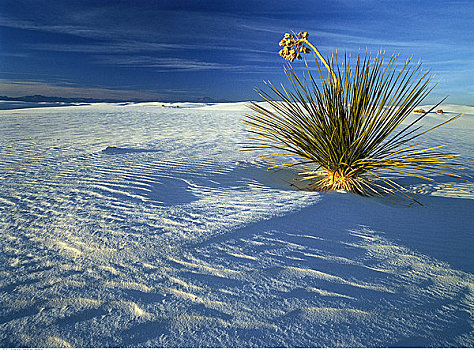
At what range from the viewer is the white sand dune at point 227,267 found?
1.36m

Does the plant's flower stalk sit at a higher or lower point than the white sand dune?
higher

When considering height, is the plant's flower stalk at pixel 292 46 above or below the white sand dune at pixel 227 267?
above

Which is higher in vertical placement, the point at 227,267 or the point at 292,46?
the point at 292,46

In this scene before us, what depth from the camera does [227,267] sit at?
182cm

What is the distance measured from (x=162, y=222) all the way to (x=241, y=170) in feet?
6.79

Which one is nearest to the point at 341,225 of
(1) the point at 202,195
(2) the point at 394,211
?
(2) the point at 394,211

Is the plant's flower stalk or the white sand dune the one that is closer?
the white sand dune

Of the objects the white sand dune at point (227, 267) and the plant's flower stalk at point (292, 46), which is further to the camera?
the plant's flower stalk at point (292, 46)

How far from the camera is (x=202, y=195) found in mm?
3209

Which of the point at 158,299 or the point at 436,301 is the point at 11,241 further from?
the point at 436,301

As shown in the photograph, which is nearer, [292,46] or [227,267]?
[227,267]

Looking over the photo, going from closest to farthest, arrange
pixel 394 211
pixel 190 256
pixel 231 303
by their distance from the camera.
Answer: pixel 231 303 < pixel 190 256 < pixel 394 211

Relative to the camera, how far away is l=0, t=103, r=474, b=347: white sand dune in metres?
1.36

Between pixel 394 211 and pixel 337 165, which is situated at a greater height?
→ pixel 337 165
